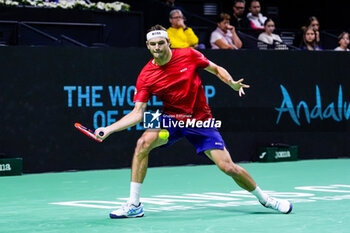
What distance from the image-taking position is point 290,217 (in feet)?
25.4

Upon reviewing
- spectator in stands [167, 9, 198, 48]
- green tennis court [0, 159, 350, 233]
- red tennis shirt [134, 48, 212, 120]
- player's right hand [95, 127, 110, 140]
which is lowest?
green tennis court [0, 159, 350, 233]

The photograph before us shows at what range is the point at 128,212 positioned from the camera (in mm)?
7934

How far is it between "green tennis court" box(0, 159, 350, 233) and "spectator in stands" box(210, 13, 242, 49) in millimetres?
2426

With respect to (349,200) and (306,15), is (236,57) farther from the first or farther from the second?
(306,15)

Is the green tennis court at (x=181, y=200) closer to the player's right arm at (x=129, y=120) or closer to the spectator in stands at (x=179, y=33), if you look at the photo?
the player's right arm at (x=129, y=120)

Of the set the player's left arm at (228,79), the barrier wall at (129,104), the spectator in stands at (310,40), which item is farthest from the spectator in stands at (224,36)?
the player's left arm at (228,79)

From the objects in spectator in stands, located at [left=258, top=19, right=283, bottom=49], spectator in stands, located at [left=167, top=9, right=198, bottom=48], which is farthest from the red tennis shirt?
spectator in stands, located at [left=258, top=19, right=283, bottom=49]

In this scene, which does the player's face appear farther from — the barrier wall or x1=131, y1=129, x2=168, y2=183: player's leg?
the barrier wall

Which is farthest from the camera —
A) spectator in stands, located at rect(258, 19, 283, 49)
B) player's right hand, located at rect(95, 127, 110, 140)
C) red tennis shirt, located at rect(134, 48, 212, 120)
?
spectator in stands, located at rect(258, 19, 283, 49)

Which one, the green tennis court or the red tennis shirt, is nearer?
the green tennis court

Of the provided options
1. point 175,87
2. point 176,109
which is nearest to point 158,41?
point 175,87

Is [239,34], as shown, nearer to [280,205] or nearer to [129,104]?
[129,104]

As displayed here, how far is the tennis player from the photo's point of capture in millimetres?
8000

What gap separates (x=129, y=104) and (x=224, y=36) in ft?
9.26
